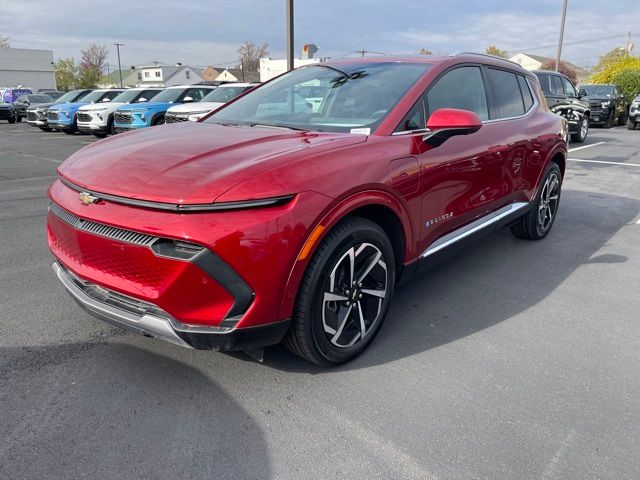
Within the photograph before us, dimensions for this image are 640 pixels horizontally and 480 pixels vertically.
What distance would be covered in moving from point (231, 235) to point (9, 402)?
4.71 feet

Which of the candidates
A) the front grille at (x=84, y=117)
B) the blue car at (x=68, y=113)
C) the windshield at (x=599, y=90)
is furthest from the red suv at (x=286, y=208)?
the windshield at (x=599, y=90)

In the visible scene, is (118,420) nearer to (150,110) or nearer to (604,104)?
(150,110)

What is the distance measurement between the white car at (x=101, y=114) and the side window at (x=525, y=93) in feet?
45.8

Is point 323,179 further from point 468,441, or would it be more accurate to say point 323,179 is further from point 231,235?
point 468,441

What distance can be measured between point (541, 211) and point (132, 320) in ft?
14.2

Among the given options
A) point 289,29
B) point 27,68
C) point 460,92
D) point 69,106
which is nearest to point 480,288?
point 460,92

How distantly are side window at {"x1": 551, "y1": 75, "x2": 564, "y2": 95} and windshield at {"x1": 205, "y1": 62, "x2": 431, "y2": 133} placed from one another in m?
12.2

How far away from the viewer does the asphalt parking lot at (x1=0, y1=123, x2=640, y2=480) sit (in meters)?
2.10

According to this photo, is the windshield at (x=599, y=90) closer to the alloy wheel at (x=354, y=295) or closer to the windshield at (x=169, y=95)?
the windshield at (x=169, y=95)

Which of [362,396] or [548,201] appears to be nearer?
[362,396]

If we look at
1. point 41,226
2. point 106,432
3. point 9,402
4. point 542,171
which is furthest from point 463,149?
point 41,226

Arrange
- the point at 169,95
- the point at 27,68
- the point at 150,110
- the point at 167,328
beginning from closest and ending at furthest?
1. the point at 167,328
2. the point at 150,110
3. the point at 169,95
4. the point at 27,68

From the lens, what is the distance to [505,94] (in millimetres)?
A: 4324

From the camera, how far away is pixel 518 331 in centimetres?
329
